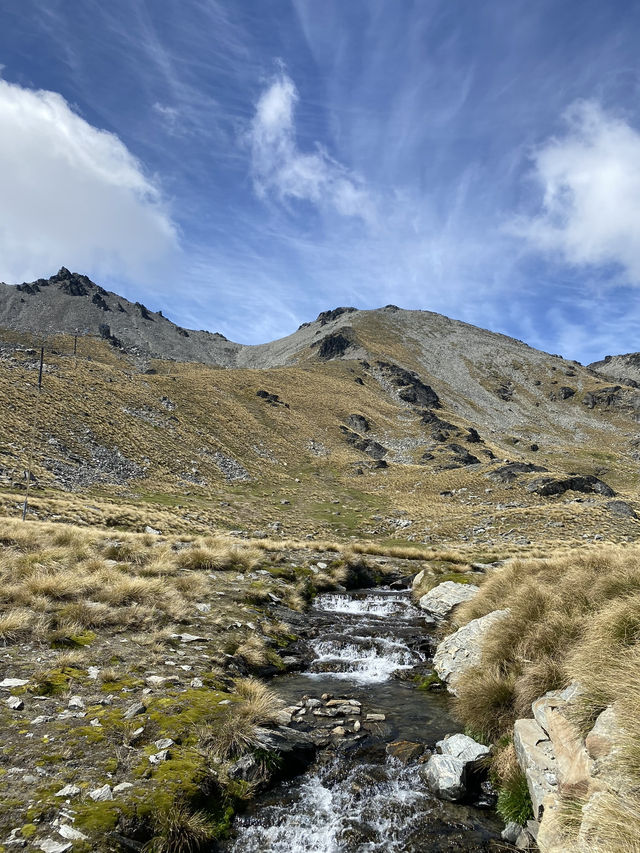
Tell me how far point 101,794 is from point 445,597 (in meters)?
15.2

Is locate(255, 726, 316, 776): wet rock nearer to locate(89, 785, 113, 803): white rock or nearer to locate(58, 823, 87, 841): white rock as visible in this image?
locate(89, 785, 113, 803): white rock

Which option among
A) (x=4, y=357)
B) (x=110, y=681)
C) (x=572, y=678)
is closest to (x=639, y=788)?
(x=572, y=678)

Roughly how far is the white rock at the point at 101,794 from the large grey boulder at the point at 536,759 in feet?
19.5

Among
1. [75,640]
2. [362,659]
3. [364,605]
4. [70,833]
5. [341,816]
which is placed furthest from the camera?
[364,605]

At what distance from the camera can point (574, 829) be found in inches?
197

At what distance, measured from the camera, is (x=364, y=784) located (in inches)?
296

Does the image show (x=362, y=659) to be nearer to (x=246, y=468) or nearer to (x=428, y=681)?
(x=428, y=681)

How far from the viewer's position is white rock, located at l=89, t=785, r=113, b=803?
5501mm

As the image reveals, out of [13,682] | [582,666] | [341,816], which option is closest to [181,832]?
[341,816]

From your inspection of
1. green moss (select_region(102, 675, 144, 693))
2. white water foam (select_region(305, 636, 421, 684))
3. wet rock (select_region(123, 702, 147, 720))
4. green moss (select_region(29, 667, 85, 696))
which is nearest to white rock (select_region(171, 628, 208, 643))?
green moss (select_region(102, 675, 144, 693))

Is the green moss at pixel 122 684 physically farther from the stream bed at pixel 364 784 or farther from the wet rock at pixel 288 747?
the stream bed at pixel 364 784

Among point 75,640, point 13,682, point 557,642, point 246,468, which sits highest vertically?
point 246,468

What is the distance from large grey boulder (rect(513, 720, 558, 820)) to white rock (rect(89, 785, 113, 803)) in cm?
594

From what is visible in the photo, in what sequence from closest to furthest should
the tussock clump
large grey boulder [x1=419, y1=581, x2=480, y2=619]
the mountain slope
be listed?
the tussock clump, large grey boulder [x1=419, y1=581, x2=480, y2=619], the mountain slope
